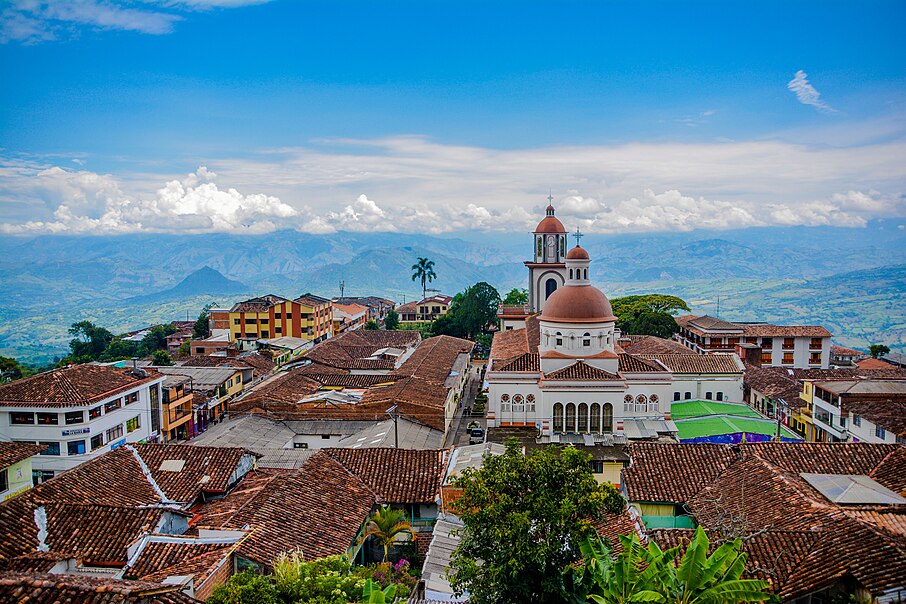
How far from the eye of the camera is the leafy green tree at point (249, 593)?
10.6 m

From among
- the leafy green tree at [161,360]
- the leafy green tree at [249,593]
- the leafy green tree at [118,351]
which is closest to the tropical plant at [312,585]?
the leafy green tree at [249,593]

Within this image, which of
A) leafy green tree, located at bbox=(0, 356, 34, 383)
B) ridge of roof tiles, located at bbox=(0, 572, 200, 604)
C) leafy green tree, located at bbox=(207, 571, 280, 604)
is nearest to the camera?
ridge of roof tiles, located at bbox=(0, 572, 200, 604)

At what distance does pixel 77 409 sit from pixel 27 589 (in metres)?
22.1

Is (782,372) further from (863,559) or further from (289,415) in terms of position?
(863,559)

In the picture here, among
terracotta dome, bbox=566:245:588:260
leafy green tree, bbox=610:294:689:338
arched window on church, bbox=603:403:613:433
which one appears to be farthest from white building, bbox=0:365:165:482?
leafy green tree, bbox=610:294:689:338

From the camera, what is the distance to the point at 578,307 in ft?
117

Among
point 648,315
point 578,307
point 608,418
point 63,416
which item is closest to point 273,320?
point 648,315

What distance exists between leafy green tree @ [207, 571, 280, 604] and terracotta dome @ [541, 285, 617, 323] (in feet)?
86.7

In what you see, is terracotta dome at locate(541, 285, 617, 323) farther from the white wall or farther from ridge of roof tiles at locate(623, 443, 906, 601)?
the white wall

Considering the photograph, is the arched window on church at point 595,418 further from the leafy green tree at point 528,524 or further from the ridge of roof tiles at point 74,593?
the ridge of roof tiles at point 74,593

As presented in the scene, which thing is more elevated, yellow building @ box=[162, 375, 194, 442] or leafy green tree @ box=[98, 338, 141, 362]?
yellow building @ box=[162, 375, 194, 442]

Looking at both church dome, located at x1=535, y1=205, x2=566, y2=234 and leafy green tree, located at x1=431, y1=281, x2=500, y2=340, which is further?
leafy green tree, located at x1=431, y1=281, x2=500, y2=340

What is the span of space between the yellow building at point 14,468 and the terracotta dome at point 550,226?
43.4 metres

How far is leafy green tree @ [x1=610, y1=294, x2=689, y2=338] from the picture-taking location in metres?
66.1
